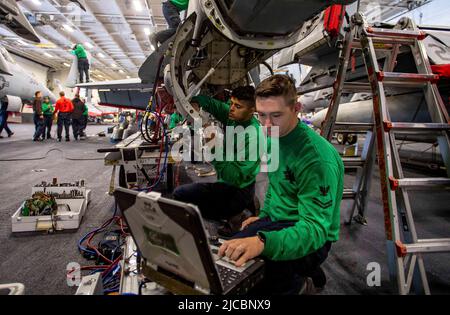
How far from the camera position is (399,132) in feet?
5.84

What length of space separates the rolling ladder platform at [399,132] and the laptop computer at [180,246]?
102cm

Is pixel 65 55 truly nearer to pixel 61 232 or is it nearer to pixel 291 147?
pixel 61 232

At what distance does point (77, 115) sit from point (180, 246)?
10.8 meters

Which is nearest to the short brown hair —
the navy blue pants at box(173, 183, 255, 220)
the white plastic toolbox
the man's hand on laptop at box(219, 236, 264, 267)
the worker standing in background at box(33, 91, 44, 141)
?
the man's hand on laptop at box(219, 236, 264, 267)

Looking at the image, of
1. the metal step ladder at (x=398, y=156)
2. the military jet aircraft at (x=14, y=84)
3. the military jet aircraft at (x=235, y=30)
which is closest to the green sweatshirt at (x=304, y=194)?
the metal step ladder at (x=398, y=156)

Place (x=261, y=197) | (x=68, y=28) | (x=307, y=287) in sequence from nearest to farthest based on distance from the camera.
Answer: (x=307, y=287), (x=261, y=197), (x=68, y=28)

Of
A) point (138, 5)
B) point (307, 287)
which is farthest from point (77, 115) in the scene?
point (307, 287)

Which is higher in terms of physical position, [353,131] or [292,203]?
[353,131]

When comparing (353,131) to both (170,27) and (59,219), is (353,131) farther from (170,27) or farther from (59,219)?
(59,219)

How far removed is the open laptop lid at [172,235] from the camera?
2.41 feet

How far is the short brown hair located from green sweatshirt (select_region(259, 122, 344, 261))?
0.48 feet

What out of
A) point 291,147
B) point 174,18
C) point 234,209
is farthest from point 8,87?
point 291,147

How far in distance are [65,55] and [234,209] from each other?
24.5 metres

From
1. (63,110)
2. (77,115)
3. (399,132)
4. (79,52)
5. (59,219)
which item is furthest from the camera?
(79,52)
